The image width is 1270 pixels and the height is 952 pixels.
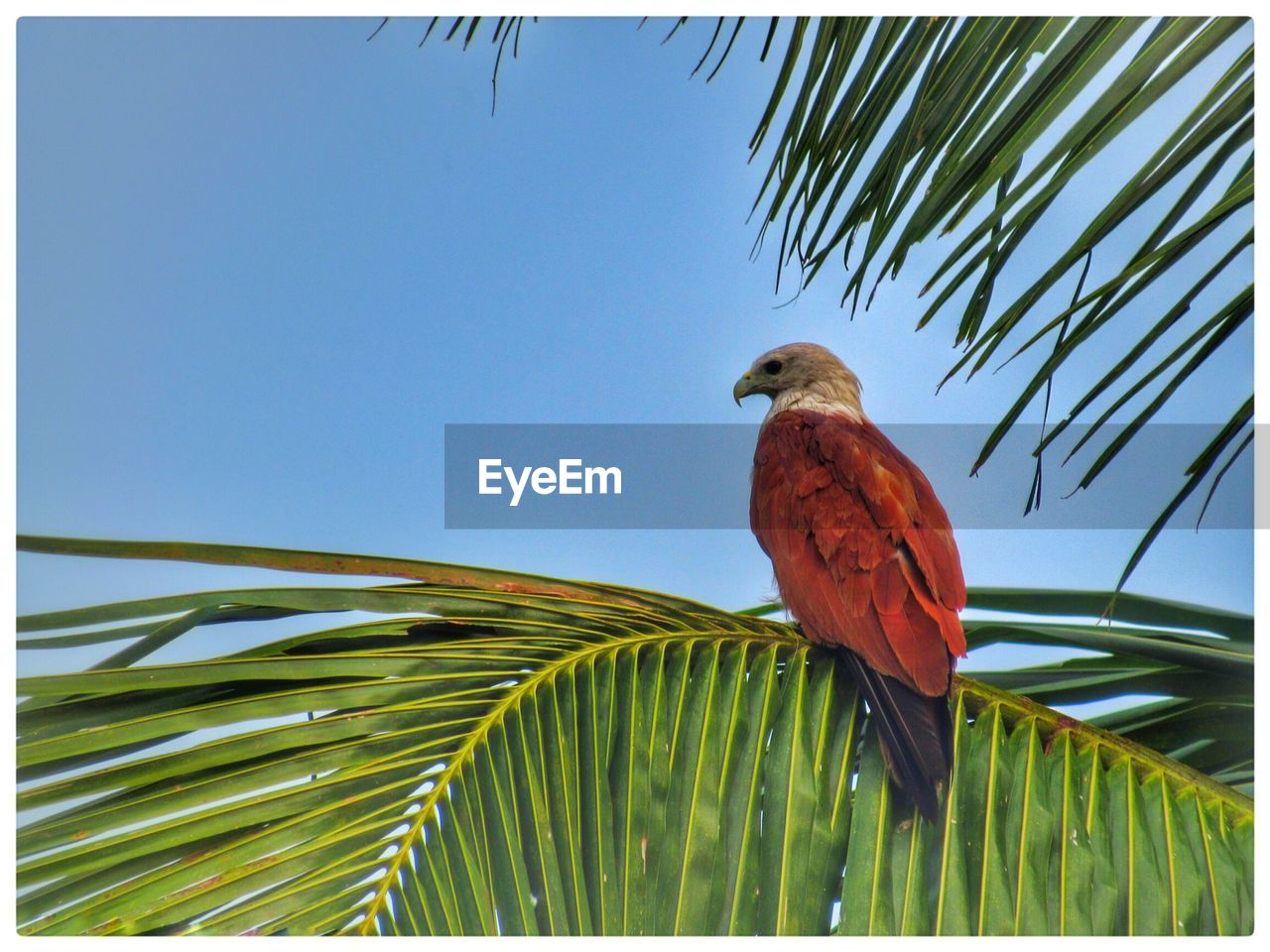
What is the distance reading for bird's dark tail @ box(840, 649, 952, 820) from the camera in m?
1.14

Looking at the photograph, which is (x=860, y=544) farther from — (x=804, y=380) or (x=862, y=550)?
(x=804, y=380)

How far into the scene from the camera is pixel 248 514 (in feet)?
4.35

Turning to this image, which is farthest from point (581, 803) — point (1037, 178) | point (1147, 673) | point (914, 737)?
point (1037, 178)

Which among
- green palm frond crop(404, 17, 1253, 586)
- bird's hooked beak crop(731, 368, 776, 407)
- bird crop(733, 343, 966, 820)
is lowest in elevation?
bird crop(733, 343, 966, 820)

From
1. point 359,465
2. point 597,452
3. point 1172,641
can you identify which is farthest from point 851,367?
point 359,465

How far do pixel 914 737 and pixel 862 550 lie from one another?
0.72 ft

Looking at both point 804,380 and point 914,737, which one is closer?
point 914,737

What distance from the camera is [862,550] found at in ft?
4.02

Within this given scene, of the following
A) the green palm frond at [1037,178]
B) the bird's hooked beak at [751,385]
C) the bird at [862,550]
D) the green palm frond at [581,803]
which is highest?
the green palm frond at [1037,178]

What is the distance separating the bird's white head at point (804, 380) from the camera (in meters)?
1.33

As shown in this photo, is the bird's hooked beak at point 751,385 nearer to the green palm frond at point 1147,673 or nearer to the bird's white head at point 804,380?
the bird's white head at point 804,380

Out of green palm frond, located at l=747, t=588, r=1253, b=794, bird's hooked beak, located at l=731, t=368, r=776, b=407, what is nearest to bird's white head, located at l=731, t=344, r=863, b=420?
bird's hooked beak, located at l=731, t=368, r=776, b=407

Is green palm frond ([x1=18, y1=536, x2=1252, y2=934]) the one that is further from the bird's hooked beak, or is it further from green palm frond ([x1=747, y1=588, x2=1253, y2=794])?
the bird's hooked beak

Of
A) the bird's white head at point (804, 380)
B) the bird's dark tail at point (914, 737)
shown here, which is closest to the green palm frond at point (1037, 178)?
the bird's white head at point (804, 380)
